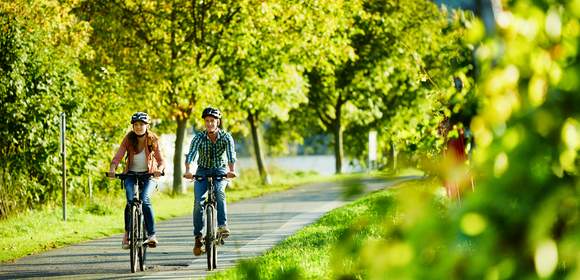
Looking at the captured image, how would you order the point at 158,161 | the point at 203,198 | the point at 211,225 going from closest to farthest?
1. the point at 211,225
2. the point at 158,161
3. the point at 203,198

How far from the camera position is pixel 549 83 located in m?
2.64

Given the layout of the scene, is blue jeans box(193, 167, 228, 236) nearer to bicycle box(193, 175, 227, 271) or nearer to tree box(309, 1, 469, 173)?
bicycle box(193, 175, 227, 271)

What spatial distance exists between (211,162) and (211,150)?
0.45ft

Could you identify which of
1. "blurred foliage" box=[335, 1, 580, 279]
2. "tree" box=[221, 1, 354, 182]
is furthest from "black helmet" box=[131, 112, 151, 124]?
"tree" box=[221, 1, 354, 182]

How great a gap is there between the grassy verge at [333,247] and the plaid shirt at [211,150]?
3.97ft

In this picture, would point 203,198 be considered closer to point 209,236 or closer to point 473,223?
point 209,236

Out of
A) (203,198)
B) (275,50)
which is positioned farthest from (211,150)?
(275,50)

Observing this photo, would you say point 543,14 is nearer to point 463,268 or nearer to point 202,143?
point 463,268

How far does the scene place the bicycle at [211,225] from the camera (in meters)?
11.3

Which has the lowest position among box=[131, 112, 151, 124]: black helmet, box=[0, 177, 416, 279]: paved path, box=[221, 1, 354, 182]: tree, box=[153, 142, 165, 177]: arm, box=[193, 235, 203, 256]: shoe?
box=[0, 177, 416, 279]: paved path

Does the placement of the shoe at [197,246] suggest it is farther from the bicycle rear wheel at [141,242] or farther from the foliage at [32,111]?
the foliage at [32,111]

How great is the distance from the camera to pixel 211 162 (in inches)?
461

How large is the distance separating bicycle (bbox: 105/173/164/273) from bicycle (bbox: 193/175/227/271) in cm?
59

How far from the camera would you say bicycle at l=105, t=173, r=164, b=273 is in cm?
1113
